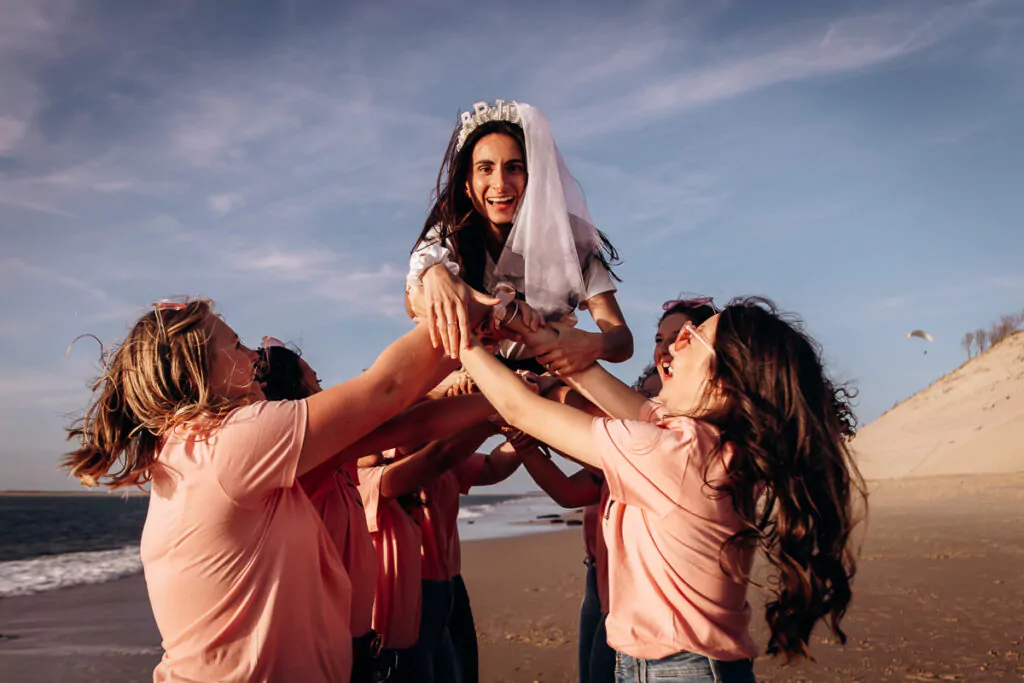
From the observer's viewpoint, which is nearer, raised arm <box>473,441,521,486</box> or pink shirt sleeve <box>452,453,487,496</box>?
pink shirt sleeve <box>452,453,487,496</box>

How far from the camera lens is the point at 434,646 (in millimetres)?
3877

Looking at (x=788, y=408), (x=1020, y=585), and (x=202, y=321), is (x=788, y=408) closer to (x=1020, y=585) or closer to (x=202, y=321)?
(x=202, y=321)

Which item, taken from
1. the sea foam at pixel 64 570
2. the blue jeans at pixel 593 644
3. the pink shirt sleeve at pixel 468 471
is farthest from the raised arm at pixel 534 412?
the sea foam at pixel 64 570

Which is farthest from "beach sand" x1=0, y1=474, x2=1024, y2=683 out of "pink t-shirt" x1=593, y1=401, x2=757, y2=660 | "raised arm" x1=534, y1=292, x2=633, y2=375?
"pink t-shirt" x1=593, y1=401, x2=757, y2=660

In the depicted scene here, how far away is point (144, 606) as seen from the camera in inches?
457

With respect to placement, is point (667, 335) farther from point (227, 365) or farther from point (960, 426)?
point (960, 426)

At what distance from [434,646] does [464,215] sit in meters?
2.18

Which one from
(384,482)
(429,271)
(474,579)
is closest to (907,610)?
(474,579)

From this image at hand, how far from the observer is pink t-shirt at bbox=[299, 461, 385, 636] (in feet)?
9.37

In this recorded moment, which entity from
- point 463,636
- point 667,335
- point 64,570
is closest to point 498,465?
point 463,636

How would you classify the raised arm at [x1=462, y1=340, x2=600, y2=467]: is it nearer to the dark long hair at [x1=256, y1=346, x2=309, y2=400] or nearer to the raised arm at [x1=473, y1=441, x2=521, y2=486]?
the dark long hair at [x1=256, y1=346, x2=309, y2=400]

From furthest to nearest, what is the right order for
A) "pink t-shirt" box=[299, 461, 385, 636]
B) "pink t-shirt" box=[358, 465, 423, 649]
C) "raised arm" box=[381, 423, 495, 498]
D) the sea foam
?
the sea foam → "raised arm" box=[381, 423, 495, 498] → "pink t-shirt" box=[358, 465, 423, 649] → "pink t-shirt" box=[299, 461, 385, 636]

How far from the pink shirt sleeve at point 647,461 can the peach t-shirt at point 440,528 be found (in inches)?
72.9

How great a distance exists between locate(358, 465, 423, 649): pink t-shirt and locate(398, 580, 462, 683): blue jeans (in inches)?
3.9
